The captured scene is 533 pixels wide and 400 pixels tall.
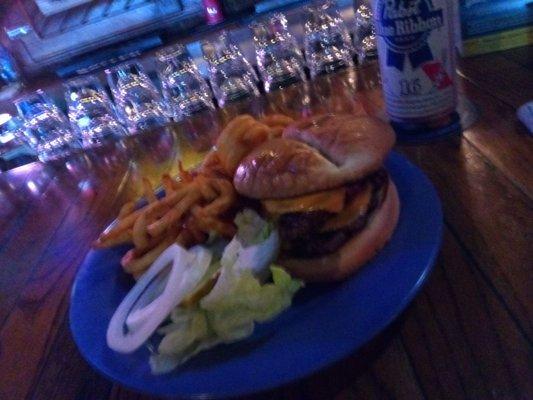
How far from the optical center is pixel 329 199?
0.73m

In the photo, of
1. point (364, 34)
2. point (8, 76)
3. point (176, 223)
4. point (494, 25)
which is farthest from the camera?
point (8, 76)

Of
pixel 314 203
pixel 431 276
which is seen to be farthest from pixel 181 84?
pixel 431 276

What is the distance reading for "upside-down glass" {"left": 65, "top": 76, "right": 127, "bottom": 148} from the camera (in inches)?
67.6

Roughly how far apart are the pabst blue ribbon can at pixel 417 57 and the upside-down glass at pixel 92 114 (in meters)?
1.07

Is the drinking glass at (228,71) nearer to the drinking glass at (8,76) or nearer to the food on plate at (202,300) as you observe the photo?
the food on plate at (202,300)

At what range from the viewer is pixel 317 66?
1.64m

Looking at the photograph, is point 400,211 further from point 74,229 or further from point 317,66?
point 317,66

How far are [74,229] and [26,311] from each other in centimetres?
29

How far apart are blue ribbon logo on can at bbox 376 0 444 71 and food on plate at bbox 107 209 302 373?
44 centimetres

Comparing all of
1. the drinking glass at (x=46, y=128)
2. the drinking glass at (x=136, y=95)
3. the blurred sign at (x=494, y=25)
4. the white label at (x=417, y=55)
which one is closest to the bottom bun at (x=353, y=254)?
the white label at (x=417, y=55)

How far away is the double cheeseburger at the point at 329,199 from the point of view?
2.33 ft

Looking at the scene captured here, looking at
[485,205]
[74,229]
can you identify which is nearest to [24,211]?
[74,229]

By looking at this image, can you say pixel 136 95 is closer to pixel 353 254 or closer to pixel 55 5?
pixel 353 254

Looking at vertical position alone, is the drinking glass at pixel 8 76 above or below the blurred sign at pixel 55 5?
below
